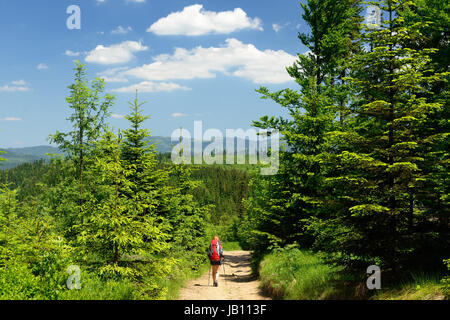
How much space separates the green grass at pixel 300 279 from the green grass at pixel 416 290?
1844 millimetres

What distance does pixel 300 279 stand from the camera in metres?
11.1

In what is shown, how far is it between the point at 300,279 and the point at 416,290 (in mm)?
4748

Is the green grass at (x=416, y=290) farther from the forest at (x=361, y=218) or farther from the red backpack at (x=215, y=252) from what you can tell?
the red backpack at (x=215, y=252)

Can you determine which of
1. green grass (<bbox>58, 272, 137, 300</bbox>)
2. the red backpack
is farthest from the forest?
the red backpack

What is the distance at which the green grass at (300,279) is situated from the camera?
9724 mm

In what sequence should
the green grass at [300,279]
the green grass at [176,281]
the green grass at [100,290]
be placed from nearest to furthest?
the green grass at [100,290]
the green grass at [300,279]
the green grass at [176,281]

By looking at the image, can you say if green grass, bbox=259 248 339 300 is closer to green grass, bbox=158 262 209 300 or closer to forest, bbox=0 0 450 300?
forest, bbox=0 0 450 300

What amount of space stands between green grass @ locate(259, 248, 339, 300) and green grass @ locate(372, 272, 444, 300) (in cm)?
184

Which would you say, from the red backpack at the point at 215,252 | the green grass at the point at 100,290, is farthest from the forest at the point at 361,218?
the red backpack at the point at 215,252

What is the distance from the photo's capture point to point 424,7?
482 inches

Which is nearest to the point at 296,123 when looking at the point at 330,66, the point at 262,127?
the point at 262,127

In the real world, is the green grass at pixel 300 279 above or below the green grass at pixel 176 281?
above

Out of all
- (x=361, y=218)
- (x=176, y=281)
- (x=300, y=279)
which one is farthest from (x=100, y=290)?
(x=361, y=218)

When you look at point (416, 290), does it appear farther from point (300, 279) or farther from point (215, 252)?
point (215, 252)
